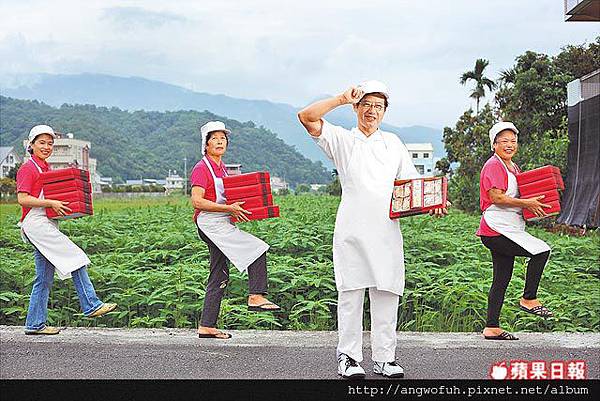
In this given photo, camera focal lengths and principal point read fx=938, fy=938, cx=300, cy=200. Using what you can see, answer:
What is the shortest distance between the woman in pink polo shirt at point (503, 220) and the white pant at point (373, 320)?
1013 mm

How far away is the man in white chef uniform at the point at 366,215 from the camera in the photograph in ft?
16.0

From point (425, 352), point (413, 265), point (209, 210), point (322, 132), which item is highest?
point (322, 132)

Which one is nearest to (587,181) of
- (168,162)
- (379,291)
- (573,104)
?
(573,104)

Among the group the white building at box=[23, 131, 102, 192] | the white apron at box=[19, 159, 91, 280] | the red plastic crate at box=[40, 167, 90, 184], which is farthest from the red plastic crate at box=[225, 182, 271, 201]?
the white building at box=[23, 131, 102, 192]

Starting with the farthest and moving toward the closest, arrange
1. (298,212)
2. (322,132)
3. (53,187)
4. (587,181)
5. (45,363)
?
(298,212), (587,181), (53,187), (45,363), (322,132)

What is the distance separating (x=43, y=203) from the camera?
5.67m

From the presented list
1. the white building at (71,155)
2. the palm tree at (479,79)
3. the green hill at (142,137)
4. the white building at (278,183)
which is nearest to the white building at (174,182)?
the green hill at (142,137)

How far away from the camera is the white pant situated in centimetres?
498

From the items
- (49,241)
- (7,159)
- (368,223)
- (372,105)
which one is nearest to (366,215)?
(368,223)

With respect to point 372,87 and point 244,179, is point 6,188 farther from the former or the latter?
point 372,87

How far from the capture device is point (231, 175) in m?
5.84

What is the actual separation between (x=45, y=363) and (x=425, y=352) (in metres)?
2.23

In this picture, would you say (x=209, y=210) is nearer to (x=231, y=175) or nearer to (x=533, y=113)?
(x=231, y=175)

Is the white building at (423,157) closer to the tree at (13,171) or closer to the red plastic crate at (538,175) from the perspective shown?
the red plastic crate at (538,175)
